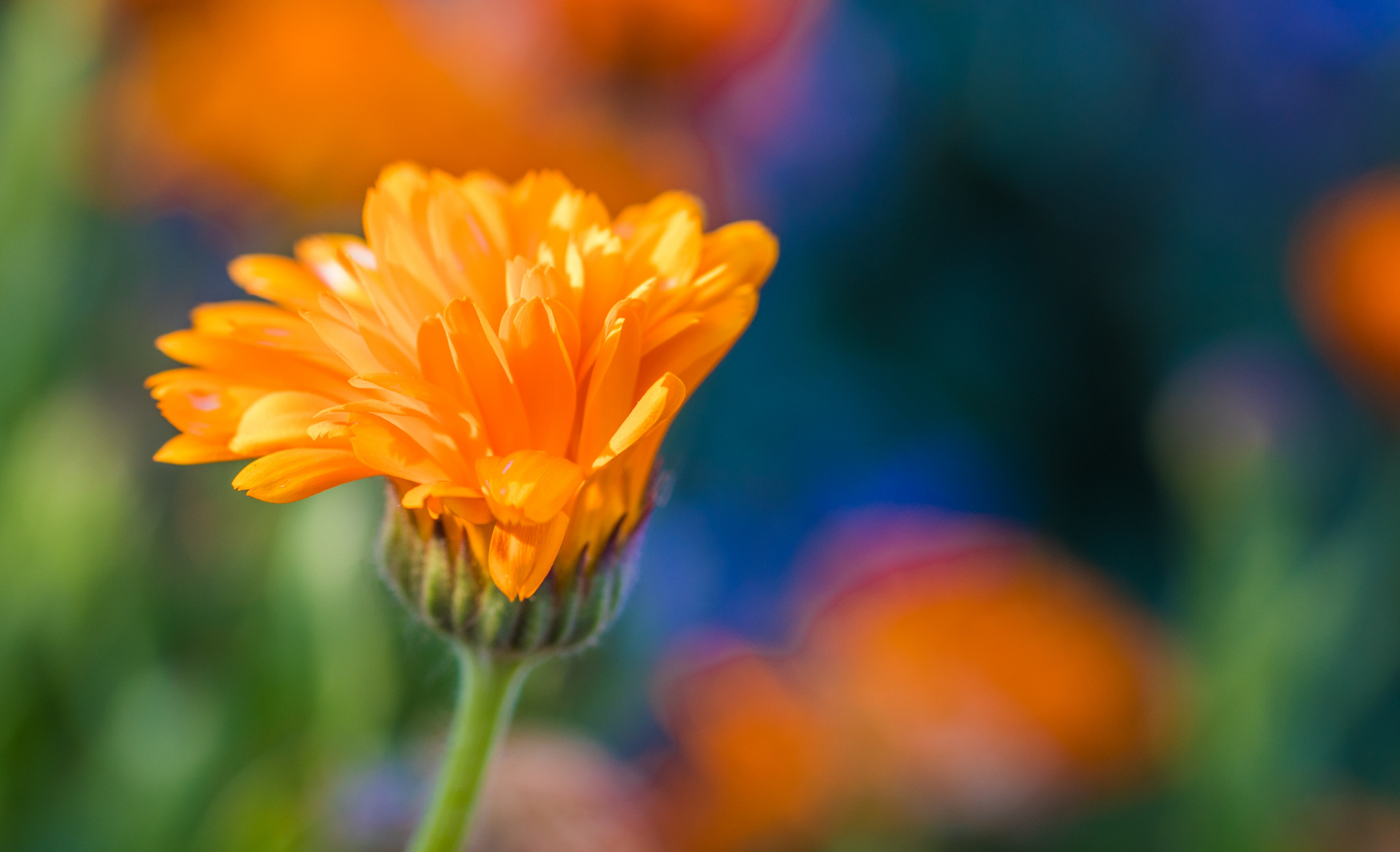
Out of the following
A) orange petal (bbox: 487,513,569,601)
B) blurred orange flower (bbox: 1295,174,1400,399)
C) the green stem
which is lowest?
the green stem

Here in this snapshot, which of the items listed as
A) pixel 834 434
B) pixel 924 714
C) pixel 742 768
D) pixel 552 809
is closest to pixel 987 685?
pixel 924 714

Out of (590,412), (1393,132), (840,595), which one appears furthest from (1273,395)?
(590,412)

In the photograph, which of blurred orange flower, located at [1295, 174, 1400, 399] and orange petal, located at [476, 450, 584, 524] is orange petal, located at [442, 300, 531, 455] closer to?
orange petal, located at [476, 450, 584, 524]

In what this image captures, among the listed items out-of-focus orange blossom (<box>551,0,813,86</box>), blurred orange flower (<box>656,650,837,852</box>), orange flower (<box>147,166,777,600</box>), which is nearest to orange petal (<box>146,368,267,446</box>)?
orange flower (<box>147,166,777,600</box>)

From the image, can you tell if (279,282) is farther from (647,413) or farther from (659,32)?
(659,32)

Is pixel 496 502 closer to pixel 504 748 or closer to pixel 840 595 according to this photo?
pixel 504 748
